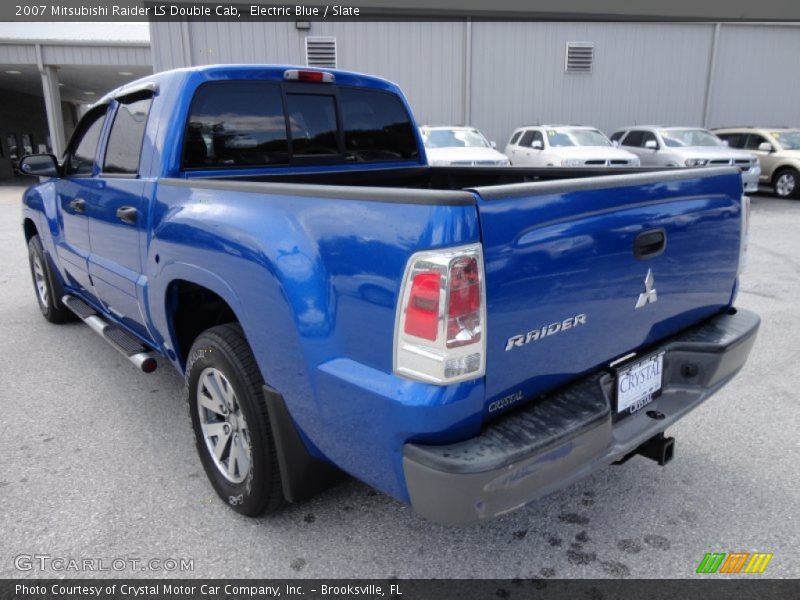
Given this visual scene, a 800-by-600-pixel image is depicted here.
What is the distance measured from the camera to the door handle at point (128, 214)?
122 inches

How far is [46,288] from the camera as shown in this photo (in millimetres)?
5449

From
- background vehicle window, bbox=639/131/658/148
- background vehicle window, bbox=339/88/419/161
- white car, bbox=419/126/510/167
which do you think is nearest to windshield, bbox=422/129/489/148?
white car, bbox=419/126/510/167

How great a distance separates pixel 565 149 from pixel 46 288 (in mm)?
11137

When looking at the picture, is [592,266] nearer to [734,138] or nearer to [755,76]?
[734,138]

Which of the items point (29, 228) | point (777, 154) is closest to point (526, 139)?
point (777, 154)

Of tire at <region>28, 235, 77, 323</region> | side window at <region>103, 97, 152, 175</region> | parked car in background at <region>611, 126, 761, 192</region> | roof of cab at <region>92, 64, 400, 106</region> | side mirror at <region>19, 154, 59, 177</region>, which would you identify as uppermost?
roof of cab at <region>92, 64, 400, 106</region>

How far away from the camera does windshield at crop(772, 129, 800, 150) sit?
15117 millimetres

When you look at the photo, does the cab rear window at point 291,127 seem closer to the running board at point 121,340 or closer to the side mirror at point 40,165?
the running board at point 121,340

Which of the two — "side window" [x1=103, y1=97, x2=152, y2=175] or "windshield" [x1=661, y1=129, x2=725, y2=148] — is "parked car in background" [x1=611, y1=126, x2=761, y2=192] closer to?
"windshield" [x1=661, y1=129, x2=725, y2=148]

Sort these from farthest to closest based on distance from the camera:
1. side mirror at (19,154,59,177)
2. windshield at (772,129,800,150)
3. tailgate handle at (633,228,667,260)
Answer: windshield at (772,129,800,150) < side mirror at (19,154,59,177) < tailgate handle at (633,228,667,260)

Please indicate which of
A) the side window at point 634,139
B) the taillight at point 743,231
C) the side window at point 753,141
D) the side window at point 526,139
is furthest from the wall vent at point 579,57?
the taillight at point 743,231

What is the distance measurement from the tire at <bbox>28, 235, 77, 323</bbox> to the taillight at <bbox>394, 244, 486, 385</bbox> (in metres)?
4.60

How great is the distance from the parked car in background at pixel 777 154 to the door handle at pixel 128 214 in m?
16.3

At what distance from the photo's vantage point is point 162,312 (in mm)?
2984
